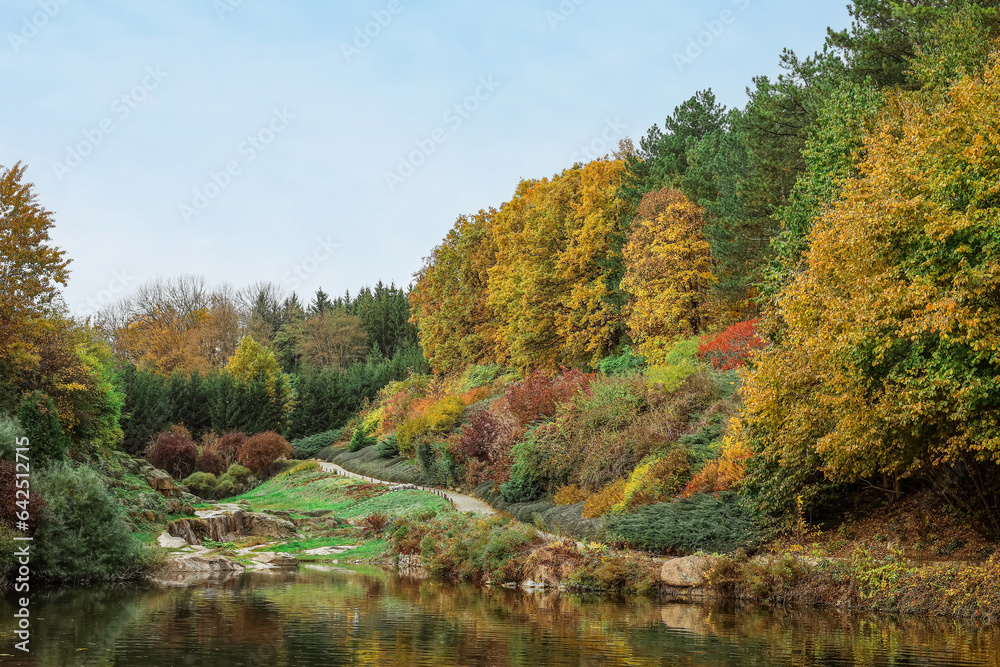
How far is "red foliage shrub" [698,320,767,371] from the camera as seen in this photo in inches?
870

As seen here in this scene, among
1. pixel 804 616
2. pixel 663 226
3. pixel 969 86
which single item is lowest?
pixel 804 616

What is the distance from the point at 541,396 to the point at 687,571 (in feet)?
45.7

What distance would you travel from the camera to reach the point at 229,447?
43156 millimetres

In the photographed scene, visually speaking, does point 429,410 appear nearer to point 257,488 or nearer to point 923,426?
point 257,488

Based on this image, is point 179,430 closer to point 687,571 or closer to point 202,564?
point 202,564

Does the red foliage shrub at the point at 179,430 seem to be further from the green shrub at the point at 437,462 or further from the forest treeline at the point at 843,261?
the forest treeline at the point at 843,261

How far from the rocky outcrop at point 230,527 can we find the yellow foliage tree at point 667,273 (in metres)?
14.4

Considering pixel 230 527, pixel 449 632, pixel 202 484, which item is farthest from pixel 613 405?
pixel 202 484

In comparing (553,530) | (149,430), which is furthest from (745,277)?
(149,430)

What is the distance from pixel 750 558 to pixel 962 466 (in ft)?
13.3

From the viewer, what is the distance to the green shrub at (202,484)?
36.2 meters

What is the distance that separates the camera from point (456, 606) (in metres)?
13.7

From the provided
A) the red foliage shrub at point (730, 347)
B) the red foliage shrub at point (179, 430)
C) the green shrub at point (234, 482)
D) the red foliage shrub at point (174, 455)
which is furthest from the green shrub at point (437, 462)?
the red foliage shrub at point (179, 430)

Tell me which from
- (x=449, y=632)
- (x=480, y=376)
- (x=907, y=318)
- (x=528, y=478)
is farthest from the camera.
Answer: (x=480, y=376)
